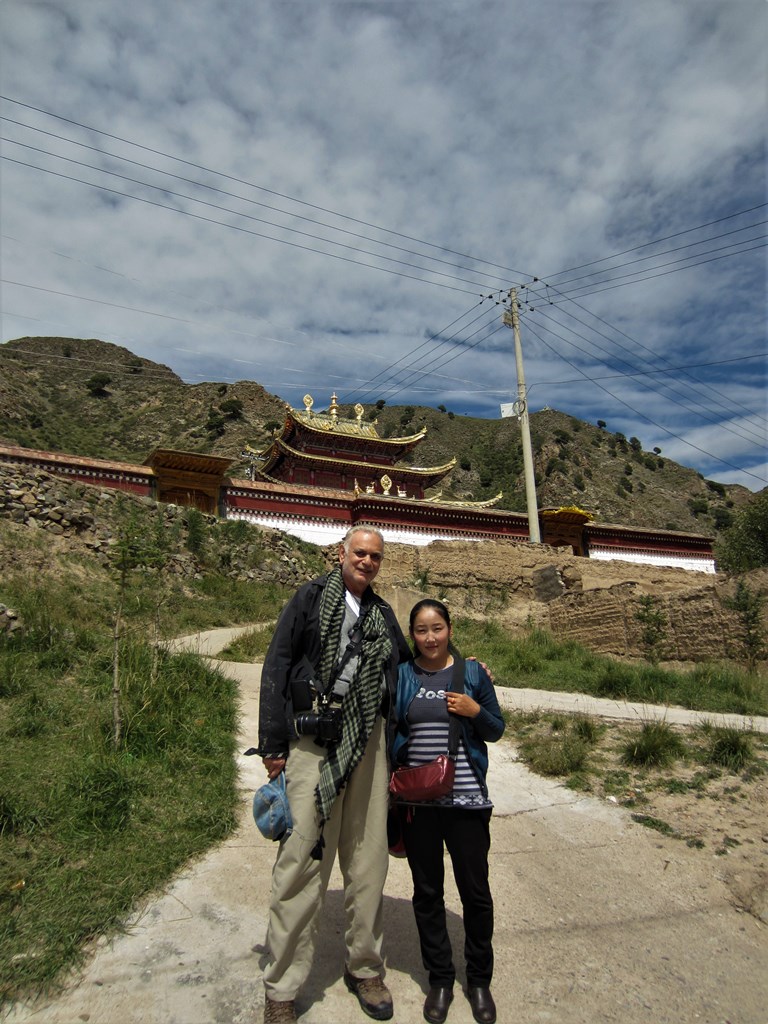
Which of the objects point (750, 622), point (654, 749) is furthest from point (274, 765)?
point (750, 622)

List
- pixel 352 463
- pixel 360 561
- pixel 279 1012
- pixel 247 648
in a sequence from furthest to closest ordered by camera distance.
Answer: pixel 352 463, pixel 247 648, pixel 360 561, pixel 279 1012

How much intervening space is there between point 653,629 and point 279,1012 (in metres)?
11.3

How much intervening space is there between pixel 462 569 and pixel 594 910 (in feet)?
47.9

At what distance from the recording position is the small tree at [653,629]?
475 inches

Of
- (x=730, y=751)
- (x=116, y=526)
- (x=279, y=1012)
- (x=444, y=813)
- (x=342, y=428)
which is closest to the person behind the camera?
(x=279, y=1012)

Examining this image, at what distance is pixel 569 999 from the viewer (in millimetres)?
2609

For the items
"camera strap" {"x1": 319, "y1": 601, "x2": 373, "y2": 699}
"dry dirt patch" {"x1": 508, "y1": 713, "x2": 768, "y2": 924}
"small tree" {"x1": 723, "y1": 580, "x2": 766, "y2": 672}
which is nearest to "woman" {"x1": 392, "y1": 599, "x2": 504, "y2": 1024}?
"camera strap" {"x1": 319, "y1": 601, "x2": 373, "y2": 699}

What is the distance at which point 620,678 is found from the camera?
890 centimetres

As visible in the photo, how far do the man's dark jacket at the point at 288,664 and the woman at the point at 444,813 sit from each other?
0.11 m

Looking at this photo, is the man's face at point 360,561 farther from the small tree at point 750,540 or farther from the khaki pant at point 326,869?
the small tree at point 750,540

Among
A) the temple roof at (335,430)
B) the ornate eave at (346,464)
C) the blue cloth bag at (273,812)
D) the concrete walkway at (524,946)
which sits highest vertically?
the temple roof at (335,430)

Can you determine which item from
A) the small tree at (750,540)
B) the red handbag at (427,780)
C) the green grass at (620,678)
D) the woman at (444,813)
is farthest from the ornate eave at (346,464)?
the red handbag at (427,780)

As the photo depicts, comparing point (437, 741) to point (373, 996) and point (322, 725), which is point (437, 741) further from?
point (373, 996)

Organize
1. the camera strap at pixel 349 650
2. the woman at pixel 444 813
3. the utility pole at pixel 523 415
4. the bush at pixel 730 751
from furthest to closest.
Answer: the utility pole at pixel 523 415 → the bush at pixel 730 751 → the camera strap at pixel 349 650 → the woman at pixel 444 813
